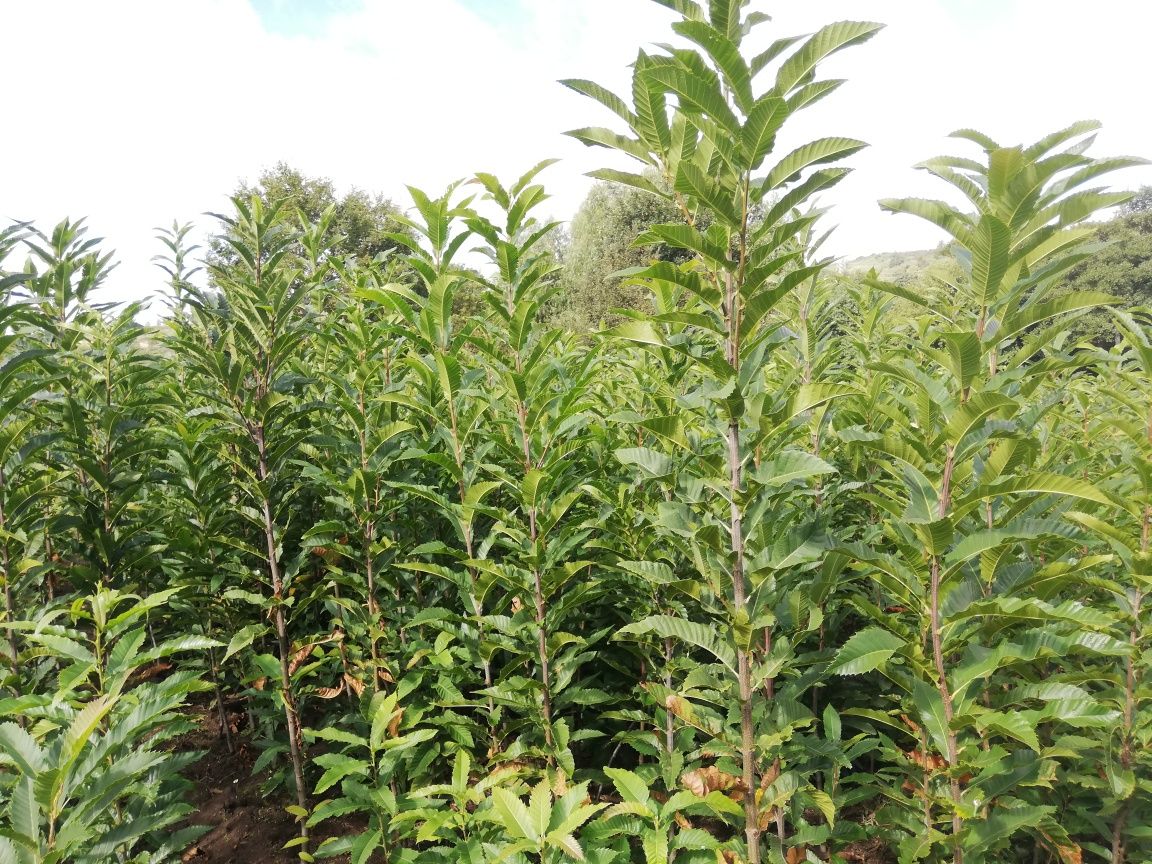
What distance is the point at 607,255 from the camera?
24.8 m

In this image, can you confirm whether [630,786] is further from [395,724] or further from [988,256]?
[988,256]

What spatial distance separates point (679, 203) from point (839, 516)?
240 cm

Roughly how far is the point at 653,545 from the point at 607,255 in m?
22.9

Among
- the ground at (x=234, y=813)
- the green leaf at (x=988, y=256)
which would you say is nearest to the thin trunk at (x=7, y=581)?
the ground at (x=234, y=813)

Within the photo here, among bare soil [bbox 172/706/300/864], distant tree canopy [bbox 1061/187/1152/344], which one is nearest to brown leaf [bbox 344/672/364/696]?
bare soil [bbox 172/706/300/864]

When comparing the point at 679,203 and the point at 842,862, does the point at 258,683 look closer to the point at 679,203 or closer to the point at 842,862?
the point at 842,862

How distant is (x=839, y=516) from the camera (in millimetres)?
3729

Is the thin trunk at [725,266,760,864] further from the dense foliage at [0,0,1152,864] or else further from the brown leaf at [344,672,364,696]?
the brown leaf at [344,672,364,696]

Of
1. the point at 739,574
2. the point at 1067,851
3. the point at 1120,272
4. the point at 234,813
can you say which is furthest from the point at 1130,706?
the point at 1120,272

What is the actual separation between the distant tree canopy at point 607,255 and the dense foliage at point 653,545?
19881 mm

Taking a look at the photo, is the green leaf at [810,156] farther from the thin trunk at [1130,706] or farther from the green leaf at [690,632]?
the thin trunk at [1130,706]

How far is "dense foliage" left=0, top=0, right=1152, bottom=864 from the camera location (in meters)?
1.96

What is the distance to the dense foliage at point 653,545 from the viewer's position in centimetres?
196

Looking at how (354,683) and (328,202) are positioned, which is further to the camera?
(328,202)
